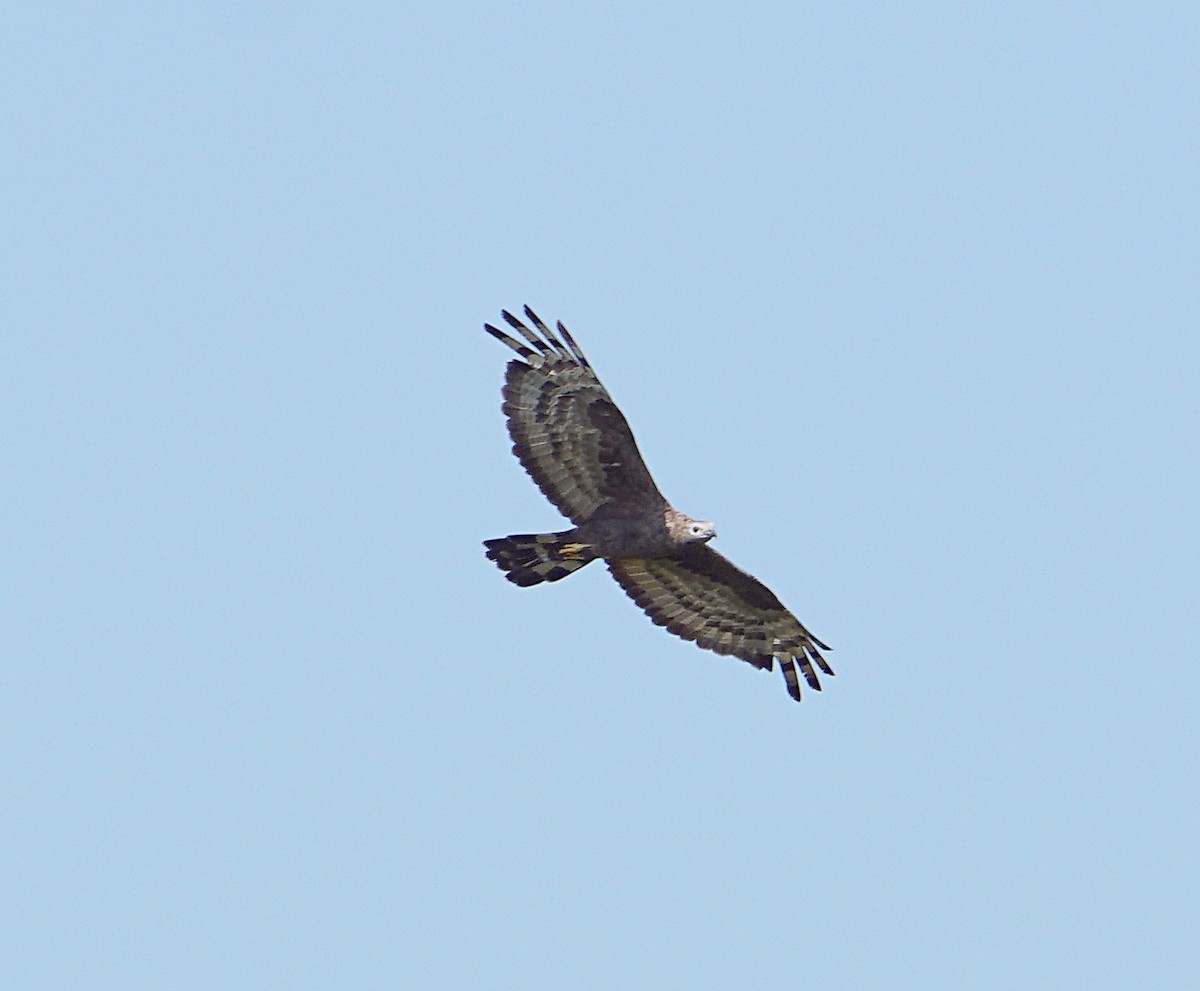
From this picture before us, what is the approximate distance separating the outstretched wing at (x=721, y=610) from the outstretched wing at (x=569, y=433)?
3.30ft

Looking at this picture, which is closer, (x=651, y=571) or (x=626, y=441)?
(x=626, y=441)

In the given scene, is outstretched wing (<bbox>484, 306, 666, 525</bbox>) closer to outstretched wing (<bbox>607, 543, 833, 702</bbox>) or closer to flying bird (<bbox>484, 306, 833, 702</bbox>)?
flying bird (<bbox>484, 306, 833, 702</bbox>)

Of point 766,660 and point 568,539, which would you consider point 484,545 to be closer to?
point 568,539

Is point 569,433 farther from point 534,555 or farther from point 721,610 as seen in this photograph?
point 721,610

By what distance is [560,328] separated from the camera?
23.1 metres

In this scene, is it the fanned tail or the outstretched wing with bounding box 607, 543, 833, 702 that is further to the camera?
the outstretched wing with bounding box 607, 543, 833, 702

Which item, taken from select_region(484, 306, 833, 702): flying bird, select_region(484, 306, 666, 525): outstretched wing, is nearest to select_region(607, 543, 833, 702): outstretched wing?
select_region(484, 306, 833, 702): flying bird

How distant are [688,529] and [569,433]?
1.57m

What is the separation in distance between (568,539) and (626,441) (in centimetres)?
125

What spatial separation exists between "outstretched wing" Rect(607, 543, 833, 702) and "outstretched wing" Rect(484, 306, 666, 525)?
101 centimetres

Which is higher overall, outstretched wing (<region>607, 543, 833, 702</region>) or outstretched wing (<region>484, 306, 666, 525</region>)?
outstretched wing (<region>484, 306, 666, 525</region>)

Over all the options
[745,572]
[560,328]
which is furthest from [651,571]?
[560,328]

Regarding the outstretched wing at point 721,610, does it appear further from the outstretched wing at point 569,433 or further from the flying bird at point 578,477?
the outstretched wing at point 569,433

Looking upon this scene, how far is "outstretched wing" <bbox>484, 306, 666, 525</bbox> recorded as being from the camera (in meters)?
23.1
